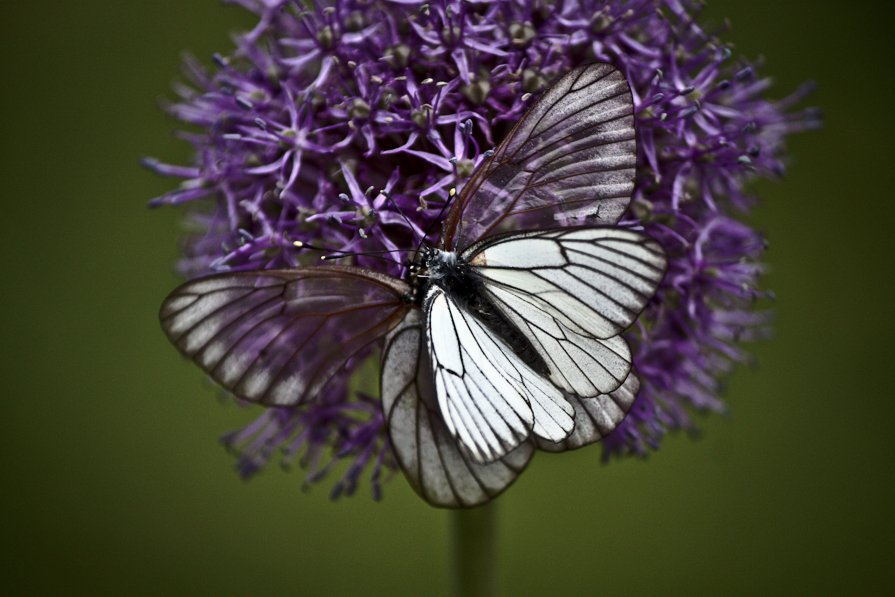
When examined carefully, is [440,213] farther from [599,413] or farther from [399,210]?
[599,413]

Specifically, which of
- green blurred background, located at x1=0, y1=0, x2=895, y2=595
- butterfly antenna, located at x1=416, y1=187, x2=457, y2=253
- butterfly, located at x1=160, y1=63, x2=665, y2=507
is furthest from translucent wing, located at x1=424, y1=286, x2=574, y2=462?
green blurred background, located at x1=0, y1=0, x2=895, y2=595

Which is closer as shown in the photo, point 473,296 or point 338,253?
point 473,296

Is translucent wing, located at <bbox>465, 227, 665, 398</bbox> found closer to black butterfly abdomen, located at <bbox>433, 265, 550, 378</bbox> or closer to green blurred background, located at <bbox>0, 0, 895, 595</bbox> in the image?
black butterfly abdomen, located at <bbox>433, 265, 550, 378</bbox>

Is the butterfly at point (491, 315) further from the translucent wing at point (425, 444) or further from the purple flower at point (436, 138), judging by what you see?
the purple flower at point (436, 138)

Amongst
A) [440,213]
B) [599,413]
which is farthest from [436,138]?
[599,413]

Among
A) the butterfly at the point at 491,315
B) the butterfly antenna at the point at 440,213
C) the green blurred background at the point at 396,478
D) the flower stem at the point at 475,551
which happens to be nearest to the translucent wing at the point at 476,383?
the butterfly at the point at 491,315
